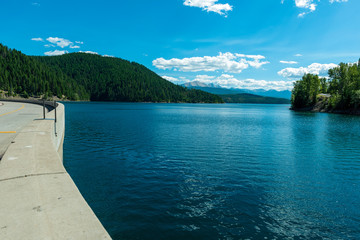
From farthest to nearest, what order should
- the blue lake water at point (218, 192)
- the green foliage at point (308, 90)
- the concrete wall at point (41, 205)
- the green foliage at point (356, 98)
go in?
the green foliage at point (308, 90) → the green foliage at point (356, 98) → the blue lake water at point (218, 192) → the concrete wall at point (41, 205)

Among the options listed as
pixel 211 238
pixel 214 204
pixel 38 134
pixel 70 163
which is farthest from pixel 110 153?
pixel 211 238

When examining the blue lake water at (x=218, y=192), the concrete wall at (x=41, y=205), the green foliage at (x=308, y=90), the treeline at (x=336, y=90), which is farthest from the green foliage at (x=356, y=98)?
the concrete wall at (x=41, y=205)

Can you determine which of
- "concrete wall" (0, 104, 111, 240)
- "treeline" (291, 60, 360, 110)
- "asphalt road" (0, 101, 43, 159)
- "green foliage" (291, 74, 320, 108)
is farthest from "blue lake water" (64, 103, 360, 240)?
"green foliage" (291, 74, 320, 108)

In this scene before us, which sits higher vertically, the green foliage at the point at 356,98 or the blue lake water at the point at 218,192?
the green foliage at the point at 356,98

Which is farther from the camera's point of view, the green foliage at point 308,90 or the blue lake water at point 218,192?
the green foliage at point 308,90

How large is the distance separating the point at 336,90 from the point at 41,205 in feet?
474

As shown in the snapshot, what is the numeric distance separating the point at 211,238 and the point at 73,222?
5.12 metres

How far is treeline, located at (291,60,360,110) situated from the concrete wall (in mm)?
109051

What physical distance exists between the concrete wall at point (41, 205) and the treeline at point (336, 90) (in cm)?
10905

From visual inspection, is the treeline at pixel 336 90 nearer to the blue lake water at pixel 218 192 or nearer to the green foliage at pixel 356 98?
the green foliage at pixel 356 98

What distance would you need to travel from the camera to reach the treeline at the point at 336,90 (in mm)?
98838

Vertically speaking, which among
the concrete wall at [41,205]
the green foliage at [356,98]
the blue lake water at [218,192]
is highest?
the green foliage at [356,98]

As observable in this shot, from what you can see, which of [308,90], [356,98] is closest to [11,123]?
[356,98]

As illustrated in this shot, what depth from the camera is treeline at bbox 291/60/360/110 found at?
98.8 m
